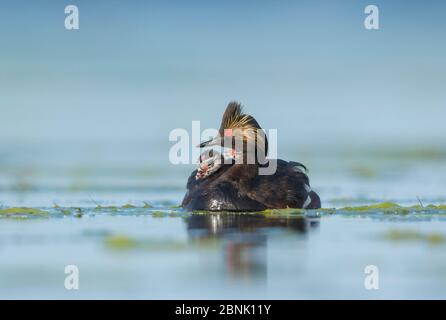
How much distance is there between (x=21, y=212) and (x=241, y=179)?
373 cm

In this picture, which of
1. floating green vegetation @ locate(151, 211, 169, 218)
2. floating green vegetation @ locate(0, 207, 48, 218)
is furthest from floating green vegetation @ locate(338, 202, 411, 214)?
floating green vegetation @ locate(0, 207, 48, 218)

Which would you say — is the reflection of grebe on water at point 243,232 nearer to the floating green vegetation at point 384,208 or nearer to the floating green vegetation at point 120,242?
the floating green vegetation at point 120,242

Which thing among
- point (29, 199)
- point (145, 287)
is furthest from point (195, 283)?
point (29, 199)

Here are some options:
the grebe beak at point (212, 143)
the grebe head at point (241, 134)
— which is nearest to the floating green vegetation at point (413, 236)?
the grebe head at point (241, 134)

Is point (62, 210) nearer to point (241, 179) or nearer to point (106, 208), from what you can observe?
point (106, 208)

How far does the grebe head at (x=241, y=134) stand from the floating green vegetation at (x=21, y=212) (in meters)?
3.50

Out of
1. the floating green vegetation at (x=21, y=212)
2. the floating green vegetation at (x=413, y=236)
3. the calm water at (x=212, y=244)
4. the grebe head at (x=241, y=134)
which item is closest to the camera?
the calm water at (x=212, y=244)

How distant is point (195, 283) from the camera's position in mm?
13289

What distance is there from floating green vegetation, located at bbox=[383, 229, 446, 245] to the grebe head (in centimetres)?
380

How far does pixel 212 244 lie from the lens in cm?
1548

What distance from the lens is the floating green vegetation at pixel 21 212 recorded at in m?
18.3

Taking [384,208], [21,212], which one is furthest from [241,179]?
[21,212]

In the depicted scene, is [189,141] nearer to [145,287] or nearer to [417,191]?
[417,191]
